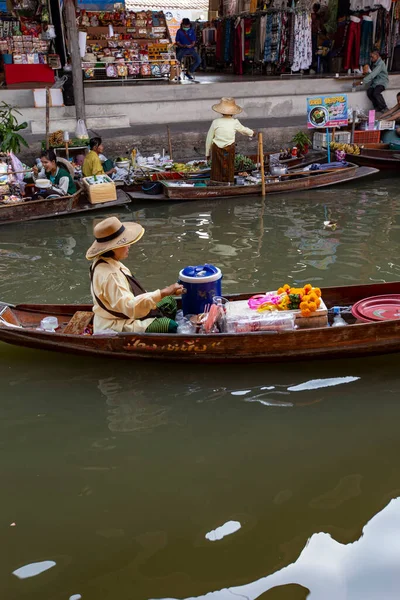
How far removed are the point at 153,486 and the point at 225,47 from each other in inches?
668

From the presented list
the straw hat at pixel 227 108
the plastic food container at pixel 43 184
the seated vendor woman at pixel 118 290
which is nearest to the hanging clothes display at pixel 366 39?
the straw hat at pixel 227 108

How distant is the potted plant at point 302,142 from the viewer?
38.0 ft

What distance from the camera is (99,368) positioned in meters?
5.18

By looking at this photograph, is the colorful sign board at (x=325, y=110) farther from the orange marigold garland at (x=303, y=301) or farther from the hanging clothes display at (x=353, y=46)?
the orange marigold garland at (x=303, y=301)

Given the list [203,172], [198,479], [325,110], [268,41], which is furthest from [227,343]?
[268,41]

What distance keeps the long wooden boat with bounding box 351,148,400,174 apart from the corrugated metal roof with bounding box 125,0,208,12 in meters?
→ 11.8

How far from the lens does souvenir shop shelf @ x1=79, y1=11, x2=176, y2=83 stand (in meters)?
14.6

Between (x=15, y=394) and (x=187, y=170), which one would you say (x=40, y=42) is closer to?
(x=187, y=170)

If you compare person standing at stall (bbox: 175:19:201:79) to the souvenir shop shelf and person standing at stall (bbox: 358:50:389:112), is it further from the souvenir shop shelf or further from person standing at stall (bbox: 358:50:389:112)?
person standing at stall (bbox: 358:50:389:112)

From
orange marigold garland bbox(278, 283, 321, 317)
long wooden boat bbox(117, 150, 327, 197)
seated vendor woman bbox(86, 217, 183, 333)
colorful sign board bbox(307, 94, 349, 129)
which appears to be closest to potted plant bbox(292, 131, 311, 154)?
long wooden boat bbox(117, 150, 327, 197)

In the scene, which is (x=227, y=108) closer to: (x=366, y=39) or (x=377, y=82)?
(x=377, y=82)

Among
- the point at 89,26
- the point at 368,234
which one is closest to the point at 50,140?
the point at 89,26

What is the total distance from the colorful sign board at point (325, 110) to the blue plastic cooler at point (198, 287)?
7005 mm

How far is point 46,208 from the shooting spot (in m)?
9.09
